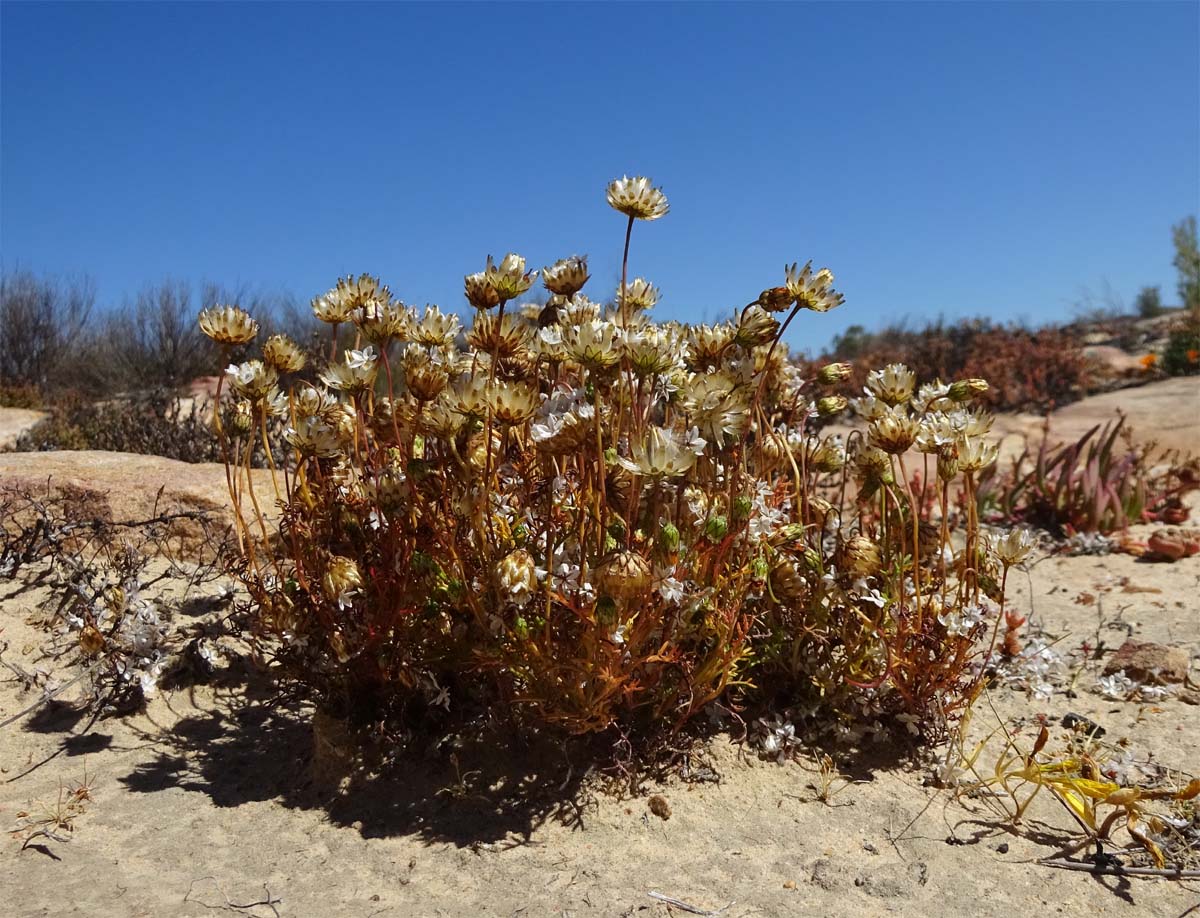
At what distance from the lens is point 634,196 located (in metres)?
2.11

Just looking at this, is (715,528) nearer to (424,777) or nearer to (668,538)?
(668,538)

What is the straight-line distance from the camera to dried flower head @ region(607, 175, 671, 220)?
2107mm

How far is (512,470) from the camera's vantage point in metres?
2.45

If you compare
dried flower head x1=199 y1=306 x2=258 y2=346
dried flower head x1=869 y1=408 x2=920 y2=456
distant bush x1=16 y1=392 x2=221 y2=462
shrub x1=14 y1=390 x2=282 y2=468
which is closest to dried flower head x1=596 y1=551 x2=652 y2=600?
dried flower head x1=869 y1=408 x2=920 y2=456

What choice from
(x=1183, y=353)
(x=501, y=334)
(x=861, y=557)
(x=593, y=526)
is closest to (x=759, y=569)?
(x=861, y=557)

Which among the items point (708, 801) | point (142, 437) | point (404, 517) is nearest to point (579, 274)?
point (404, 517)

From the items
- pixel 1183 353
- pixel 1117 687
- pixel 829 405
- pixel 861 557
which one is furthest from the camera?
pixel 1183 353

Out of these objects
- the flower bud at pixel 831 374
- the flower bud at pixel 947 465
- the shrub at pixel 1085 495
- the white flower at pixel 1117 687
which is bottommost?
the white flower at pixel 1117 687

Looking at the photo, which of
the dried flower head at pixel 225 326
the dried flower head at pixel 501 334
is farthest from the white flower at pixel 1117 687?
the dried flower head at pixel 225 326

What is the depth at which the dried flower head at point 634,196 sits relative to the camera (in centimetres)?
211

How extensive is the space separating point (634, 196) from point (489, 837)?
1504mm

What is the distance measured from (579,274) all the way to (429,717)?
1208 mm

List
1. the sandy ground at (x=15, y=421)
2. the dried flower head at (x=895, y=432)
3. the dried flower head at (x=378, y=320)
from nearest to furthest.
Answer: the dried flower head at (x=895, y=432) < the dried flower head at (x=378, y=320) < the sandy ground at (x=15, y=421)

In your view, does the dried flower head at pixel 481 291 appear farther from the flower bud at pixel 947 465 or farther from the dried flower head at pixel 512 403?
the flower bud at pixel 947 465
